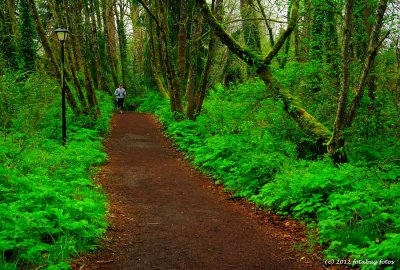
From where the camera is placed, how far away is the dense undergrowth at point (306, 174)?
501cm

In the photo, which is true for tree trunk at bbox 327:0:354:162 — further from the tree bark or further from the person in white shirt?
the person in white shirt

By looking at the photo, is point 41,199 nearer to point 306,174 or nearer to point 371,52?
point 306,174

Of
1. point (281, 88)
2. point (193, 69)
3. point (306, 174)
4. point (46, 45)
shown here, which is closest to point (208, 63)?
point (193, 69)

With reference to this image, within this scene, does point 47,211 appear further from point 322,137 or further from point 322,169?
point 322,137

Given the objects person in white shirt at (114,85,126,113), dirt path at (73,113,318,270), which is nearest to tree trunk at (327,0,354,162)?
dirt path at (73,113,318,270)

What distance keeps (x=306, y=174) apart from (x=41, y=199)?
4763 millimetres

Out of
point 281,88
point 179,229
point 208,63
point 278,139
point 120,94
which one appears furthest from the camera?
point 120,94

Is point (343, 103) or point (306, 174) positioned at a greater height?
point (343, 103)

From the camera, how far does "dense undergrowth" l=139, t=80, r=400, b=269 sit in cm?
501

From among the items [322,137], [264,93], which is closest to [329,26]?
[264,93]

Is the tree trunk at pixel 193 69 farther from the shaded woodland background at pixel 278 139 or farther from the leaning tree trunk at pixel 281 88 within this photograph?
the leaning tree trunk at pixel 281 88

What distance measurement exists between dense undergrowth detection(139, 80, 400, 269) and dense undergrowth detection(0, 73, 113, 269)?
3361 millimetres

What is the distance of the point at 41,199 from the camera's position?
17.9 ft

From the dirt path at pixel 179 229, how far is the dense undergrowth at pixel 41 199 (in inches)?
13.2
